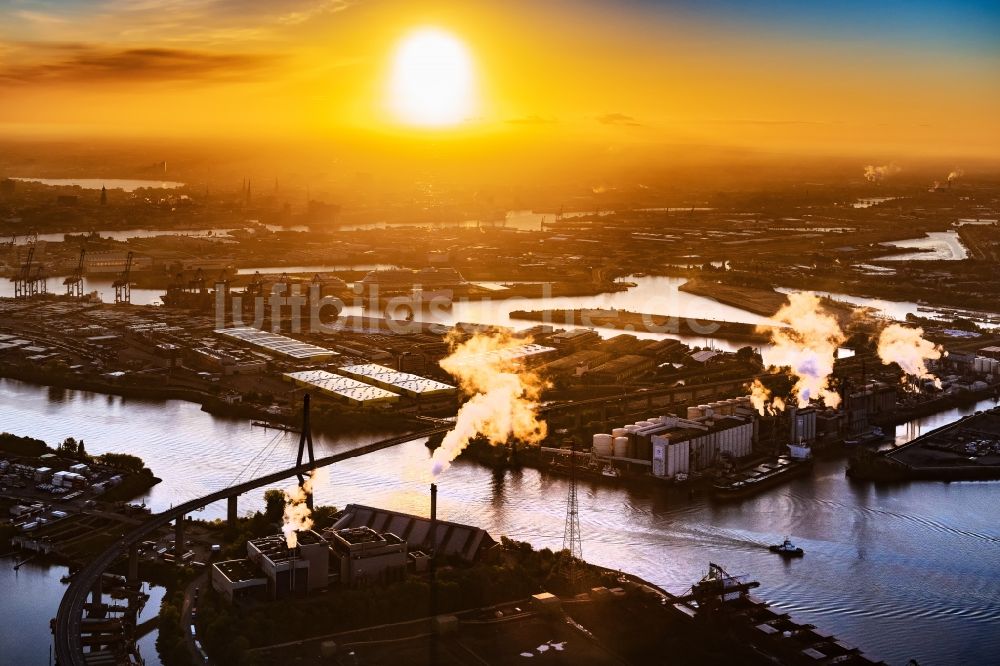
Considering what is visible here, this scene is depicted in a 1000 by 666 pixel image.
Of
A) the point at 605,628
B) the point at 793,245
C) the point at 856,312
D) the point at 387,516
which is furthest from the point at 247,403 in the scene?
the point at 793,245

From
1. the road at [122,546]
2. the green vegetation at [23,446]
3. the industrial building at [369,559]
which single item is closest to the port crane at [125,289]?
the green vegetation at [23,446]

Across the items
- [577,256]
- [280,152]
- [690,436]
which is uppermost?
[280,152]

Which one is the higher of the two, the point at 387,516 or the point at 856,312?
the point at 856,312

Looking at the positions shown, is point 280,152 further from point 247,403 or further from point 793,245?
point 247,403

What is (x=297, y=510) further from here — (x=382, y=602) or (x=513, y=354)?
(x=513, y=354)

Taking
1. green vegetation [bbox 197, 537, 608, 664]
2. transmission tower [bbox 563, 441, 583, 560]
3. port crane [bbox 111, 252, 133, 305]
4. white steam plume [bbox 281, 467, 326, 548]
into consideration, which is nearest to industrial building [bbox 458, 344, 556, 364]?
white steam plume [bbox 281, 467, 326, 548]

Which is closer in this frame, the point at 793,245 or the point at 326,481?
the point at 326,481

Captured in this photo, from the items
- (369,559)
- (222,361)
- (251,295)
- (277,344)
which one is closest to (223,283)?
(251,295)

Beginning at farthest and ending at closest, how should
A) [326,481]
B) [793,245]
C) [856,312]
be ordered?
1. [793,245]
2. [856,312]
3. [326,481]
